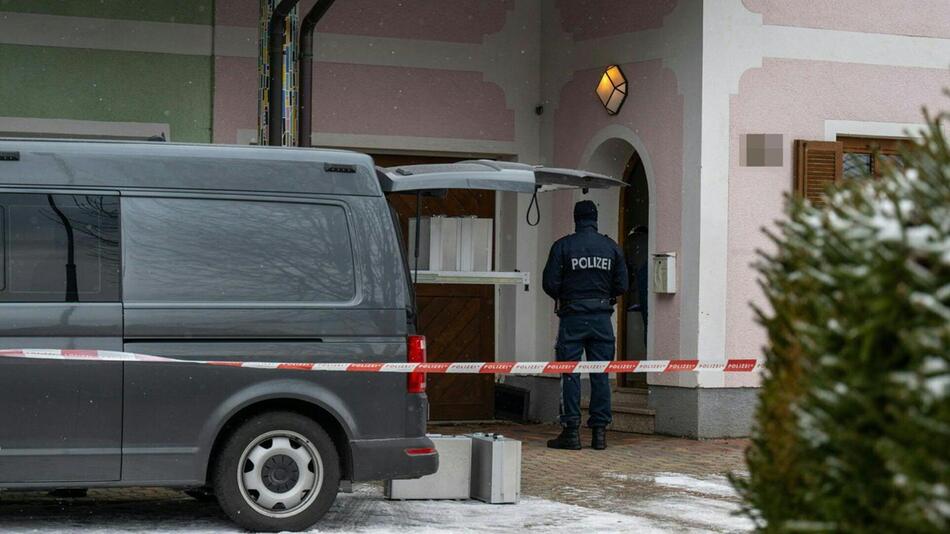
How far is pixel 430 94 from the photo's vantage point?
14766 millimetres

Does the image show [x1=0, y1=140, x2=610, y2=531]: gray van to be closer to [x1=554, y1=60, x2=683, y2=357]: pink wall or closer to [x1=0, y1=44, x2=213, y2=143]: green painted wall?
[x1=554, y1=60, x2=683, y2=357]: pink wall

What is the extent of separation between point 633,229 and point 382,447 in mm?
6926

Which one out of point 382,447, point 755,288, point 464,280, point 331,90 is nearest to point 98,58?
point 331,90

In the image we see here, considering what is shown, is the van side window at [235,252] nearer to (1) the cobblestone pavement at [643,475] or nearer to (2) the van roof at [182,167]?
(2) the van roof at [182,167]

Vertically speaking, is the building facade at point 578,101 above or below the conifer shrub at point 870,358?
above

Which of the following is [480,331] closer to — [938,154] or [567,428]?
[567,428]

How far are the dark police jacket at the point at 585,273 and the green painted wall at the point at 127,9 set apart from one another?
409cm

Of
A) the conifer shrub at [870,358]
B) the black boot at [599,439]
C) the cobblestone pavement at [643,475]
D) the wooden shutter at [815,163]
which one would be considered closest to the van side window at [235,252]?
the cobblestone pavement at [643,475]

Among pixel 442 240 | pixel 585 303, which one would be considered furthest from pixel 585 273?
pixel 442 240

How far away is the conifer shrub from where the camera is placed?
9.86 feet

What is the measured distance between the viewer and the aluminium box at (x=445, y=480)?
925 cm

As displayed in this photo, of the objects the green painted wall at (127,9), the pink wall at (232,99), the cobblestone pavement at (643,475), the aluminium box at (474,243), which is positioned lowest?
the cobblestone pavement at (643,475)

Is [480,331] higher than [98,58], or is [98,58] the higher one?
→ [98,58]

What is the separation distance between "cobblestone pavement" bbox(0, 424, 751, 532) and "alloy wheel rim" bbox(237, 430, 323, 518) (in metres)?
0.35
